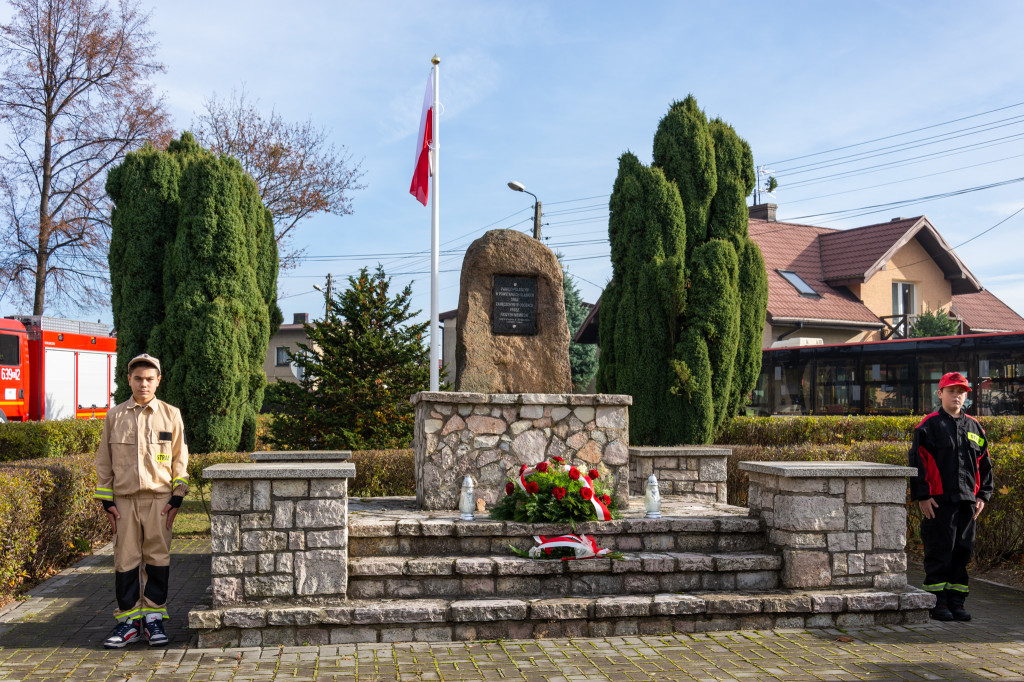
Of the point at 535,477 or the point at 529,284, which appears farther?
the point at 529,284

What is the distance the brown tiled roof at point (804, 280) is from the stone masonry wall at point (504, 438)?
1531 centimetres

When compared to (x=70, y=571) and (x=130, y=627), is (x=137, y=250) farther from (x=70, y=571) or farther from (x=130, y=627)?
(x=130, y=627)

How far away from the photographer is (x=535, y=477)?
6781mm

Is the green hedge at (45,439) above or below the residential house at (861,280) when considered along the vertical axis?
below

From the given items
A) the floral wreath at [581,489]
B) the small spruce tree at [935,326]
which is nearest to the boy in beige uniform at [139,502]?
the floral wreath at [581,489]

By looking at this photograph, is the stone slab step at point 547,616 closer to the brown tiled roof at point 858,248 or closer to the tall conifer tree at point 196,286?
the tall conifer tree at point 196,286

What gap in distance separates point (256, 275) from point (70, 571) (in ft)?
20.2

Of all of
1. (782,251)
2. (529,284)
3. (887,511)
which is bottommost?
(887,511)

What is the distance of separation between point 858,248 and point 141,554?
2474cm

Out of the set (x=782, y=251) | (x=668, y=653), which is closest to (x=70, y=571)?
(x=668, y=653)

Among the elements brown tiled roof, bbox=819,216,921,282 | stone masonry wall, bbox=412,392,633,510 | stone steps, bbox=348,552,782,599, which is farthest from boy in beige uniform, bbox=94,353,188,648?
brown tiled roof, bbox=819,216,921,282

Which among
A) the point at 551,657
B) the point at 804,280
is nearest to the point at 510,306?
the point at 551,657

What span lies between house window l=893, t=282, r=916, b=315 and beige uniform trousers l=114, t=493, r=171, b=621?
25.6 meters

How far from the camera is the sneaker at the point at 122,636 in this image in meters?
5.38
